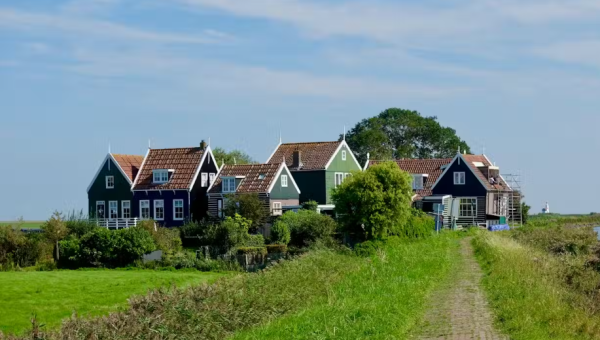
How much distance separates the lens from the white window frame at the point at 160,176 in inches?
2286

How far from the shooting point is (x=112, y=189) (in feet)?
195

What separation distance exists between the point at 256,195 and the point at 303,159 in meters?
9.66

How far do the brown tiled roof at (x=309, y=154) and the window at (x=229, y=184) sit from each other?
13.5 ft

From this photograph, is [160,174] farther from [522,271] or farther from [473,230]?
[522,271]

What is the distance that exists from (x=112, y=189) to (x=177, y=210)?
5812 mm

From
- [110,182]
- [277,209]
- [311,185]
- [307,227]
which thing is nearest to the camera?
[307,227]

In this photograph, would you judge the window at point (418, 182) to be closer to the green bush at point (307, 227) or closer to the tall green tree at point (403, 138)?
the green bush at point (307, 227)

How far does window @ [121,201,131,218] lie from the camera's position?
193 feet

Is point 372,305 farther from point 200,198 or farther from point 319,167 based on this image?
point 319,167

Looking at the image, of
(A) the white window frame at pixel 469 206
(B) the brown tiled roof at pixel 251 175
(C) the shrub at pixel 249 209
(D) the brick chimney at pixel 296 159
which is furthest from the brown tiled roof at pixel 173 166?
(A) the white window frame at pixel 469 206

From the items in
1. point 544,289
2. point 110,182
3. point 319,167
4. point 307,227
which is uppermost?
point 319,167

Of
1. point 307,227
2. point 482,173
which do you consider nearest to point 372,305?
point 307,227

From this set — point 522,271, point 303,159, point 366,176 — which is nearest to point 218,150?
point 303,159

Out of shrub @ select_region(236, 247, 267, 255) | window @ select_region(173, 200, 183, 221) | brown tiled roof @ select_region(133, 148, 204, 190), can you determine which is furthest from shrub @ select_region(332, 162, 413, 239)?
brown tiled roof @ select_region(133, 148, 204, 190)
